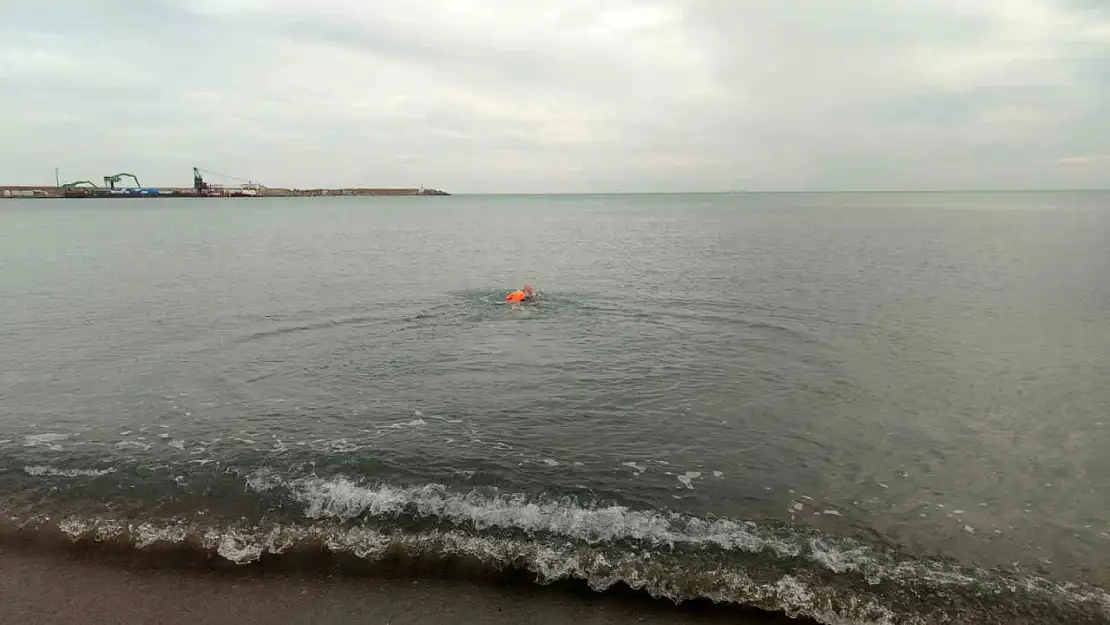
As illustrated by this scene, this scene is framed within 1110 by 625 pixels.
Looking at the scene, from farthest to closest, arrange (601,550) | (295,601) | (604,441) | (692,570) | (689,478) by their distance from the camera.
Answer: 1. (604,441)
2. (689,478)
3. (601,550)
4. (692,570)
5. (295,601)

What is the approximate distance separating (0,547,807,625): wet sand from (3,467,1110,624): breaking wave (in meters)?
0.36

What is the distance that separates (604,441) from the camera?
1434cm

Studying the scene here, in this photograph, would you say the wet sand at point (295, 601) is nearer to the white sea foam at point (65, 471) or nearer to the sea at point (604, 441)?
the sea at point (604, 441)

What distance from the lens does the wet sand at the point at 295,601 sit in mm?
8570

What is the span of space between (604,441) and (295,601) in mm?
7263

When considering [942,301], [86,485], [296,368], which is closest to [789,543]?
[86,485]

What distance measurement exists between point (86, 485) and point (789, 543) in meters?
12.7

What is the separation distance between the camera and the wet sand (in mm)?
8570

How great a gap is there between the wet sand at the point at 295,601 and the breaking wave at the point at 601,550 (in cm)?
36

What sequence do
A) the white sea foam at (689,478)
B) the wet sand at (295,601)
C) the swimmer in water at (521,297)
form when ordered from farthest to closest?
1. the swimmer in water at (521,297)
2. the white sea foam at (689,478)
3. the wet sand at (295,601)

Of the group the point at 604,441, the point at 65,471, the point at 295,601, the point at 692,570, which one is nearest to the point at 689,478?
the point at 604,441

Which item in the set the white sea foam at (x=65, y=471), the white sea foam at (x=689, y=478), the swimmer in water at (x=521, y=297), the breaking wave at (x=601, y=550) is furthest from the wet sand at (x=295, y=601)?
the swimmer in water at (x=521, y=297)

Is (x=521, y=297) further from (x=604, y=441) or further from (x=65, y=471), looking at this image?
(x=65, y=471)

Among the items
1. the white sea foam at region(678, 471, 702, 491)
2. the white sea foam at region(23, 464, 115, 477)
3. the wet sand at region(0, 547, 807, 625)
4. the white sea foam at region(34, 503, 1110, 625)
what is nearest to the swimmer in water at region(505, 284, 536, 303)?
the white sea foam at region(678, 471, 702, 491)
